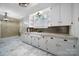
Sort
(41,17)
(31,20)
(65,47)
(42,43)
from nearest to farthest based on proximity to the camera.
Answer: (65,47) < (31,20) < (41,17) < (42,43)

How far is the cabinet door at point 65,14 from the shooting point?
69.0 inches

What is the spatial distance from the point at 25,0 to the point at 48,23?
1.06m

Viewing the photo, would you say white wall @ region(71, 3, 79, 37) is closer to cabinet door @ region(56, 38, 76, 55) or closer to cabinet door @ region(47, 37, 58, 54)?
cabinet door @ region(56, 38, 76, 55)

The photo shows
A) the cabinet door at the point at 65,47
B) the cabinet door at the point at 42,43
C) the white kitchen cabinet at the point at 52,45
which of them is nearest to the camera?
the cabinet door at the point at 65,47

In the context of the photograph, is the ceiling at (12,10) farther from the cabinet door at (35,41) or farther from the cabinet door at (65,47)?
the cabinet door at (65,47)

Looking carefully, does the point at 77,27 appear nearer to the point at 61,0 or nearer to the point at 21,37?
the point at 61,0

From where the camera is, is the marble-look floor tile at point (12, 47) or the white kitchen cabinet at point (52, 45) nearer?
the marble-look floor tile at point (12, 47)

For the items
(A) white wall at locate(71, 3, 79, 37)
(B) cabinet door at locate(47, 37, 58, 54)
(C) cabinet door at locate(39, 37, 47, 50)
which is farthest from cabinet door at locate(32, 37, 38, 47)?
(A) white wall at locate(71, 3, 79, 37)

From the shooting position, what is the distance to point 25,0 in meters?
1.41

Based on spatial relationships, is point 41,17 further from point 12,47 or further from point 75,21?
point 12,47

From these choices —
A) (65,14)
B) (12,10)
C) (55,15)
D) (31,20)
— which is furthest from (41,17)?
(12,10)

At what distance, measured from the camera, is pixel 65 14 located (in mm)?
1861

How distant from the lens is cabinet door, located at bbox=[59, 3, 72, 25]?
5.75ft

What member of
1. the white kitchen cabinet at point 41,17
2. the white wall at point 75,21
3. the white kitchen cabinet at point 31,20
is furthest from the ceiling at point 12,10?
the white wall at point 75,21
